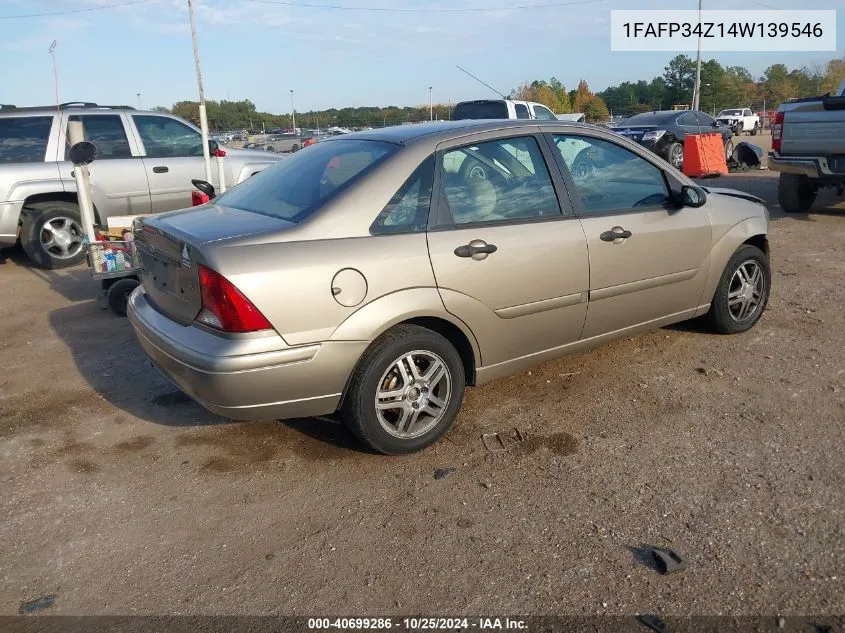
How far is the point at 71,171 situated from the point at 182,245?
5.49 meters

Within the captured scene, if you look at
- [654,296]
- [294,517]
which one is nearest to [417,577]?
[294,517]

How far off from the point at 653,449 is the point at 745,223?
220cm

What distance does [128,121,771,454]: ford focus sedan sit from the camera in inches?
123

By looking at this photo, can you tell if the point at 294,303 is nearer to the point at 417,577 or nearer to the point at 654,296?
the point at 417,577

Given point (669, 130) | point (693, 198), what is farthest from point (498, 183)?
point (669, 130)

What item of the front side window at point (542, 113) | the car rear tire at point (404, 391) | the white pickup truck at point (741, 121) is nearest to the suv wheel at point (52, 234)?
the car rear tire at point (404, 391)

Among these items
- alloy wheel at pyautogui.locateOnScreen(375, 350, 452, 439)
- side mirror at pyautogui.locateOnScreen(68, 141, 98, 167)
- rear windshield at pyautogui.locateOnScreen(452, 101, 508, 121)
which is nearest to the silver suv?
side mirror at pyautogui.locateOnScreen(68, 141, 98, 167)

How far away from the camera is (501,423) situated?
12.9 feet

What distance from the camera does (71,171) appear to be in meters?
7.80

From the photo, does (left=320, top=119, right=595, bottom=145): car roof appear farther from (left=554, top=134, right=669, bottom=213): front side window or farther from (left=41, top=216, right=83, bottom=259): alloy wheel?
(left=41, top=216, right=83, bottom=259): alloy wheel

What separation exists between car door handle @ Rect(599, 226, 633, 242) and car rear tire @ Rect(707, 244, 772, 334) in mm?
1156

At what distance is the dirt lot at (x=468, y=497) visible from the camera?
2.60m

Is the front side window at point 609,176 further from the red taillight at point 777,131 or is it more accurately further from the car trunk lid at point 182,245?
the red taillight at point 777,131

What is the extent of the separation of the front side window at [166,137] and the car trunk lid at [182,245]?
5.47m
